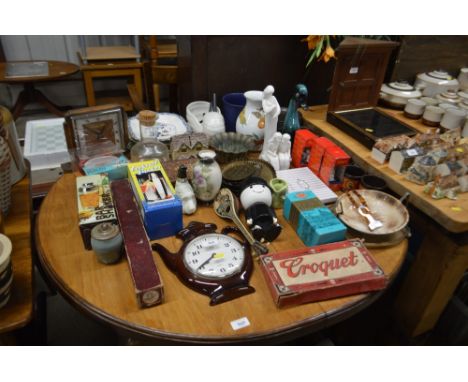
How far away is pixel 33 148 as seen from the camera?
176 cm

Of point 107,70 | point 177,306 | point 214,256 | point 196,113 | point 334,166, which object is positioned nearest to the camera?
point 177,306

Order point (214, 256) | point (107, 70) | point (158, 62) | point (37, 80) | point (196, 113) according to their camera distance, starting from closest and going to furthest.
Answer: point (214, 256)
point (196, 113)
point (37, 80)
point (158, 62)
point (107, 70)

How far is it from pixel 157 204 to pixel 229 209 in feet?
0.81

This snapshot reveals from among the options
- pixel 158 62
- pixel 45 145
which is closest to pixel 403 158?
pixel 45 145

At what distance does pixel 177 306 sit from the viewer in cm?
88

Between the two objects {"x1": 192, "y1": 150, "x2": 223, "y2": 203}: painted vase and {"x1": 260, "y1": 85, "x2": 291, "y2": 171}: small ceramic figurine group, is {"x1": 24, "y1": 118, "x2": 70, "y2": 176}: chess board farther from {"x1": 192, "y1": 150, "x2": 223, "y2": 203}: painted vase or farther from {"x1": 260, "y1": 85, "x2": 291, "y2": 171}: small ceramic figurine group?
{"x1": 260, "y1": 85, "x2": 291, "y2": 171}: small ceramic figurine group

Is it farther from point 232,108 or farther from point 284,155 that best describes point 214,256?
point 232,108

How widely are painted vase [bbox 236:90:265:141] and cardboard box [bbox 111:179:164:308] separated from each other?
0.60 meters

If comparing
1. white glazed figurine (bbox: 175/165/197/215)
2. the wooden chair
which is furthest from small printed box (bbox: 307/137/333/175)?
the wooden chair

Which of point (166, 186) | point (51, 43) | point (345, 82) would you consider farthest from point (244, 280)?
point (51, 43)

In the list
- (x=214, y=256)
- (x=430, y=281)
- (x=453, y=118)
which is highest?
(x=453, y=118)

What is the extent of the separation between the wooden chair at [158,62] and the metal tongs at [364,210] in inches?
70.8

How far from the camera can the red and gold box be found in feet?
2.93

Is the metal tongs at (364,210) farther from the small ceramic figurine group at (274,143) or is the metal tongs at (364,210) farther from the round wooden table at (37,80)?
the round wooden table at (37,80)
